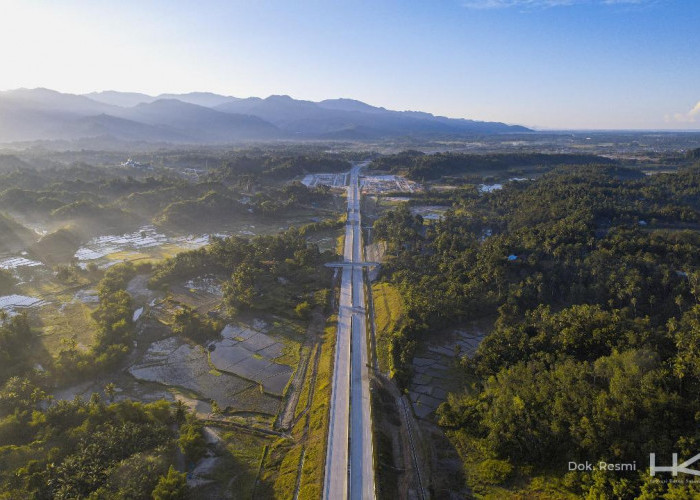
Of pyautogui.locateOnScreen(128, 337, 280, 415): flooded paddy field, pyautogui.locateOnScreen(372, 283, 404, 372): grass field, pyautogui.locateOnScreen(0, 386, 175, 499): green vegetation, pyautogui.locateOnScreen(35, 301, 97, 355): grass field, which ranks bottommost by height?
pyautogui.locateOnScreen(128, 337, 280, 415): flooded paddy field

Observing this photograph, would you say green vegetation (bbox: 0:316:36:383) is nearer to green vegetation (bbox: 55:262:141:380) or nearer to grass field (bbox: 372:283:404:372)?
green vegetation (bbox: 55:262:141:380)

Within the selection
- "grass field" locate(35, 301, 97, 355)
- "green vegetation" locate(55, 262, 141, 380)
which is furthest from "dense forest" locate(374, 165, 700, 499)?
"grass field" locate(35, 301, 97, 355)

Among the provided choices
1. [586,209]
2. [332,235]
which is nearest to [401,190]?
[332,235]

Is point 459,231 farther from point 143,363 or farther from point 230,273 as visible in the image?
point 143,363

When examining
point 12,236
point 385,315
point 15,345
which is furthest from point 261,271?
point 12,236

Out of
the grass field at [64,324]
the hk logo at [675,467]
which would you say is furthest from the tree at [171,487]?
the hk logo at [675,467]

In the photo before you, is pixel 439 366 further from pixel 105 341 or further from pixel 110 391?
pixel 105 341
